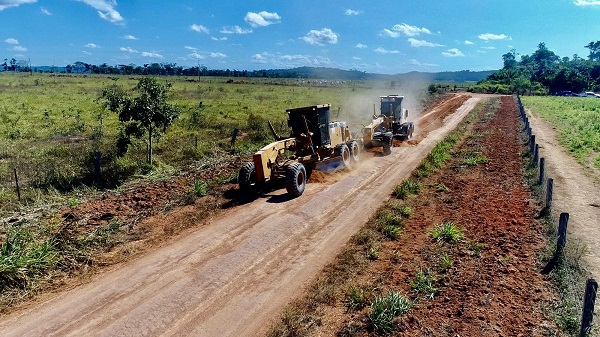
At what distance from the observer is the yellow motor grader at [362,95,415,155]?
2112 centimetres

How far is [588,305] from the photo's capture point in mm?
5727

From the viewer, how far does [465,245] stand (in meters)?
9.57

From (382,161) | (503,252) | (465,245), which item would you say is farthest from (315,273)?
(382,161)

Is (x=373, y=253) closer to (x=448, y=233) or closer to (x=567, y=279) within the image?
(x=448, y=233)

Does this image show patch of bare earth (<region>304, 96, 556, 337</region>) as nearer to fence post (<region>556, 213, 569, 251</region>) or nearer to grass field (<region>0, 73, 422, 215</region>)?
fence post (<region>556, 213, 569, 251</region>)

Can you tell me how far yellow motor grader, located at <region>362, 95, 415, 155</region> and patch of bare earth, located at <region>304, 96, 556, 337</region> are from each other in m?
→ 6.58

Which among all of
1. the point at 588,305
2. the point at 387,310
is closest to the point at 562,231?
the point at 588,305

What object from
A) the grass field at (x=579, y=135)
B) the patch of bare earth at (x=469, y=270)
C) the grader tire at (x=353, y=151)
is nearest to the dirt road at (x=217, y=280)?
the patch of bare earth at (x=469, y=270)

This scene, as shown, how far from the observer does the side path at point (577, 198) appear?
9641mm

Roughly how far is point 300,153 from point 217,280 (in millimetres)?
7976

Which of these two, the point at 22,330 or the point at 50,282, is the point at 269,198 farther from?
the point at 22,330

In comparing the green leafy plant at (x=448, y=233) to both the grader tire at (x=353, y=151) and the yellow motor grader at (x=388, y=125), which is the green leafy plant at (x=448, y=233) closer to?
the grader tire at (x=353, y=151)

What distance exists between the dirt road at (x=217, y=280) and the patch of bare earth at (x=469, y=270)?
4.53ft

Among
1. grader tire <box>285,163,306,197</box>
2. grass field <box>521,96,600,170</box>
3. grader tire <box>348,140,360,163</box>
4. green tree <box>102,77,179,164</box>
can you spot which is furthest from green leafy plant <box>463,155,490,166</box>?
green tree <box>102,77,179,164</box>
